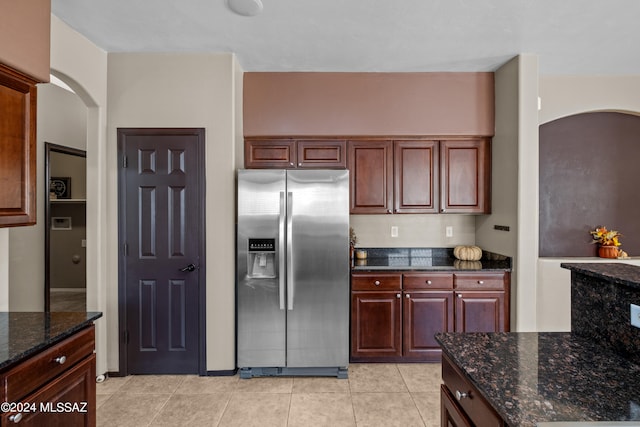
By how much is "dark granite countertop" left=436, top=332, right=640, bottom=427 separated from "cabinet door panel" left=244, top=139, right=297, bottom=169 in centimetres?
244

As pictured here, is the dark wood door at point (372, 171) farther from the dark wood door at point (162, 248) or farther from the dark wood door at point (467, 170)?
the dark wood door at point (162, 248)

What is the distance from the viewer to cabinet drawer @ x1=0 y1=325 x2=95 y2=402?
136 cm

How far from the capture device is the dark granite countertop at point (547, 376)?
3.06 ft

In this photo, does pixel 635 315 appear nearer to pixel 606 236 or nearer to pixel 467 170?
pixel 467 170

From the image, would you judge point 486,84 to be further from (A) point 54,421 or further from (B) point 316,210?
(A) point 54,421

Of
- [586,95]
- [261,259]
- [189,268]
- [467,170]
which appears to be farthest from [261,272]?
[586,95]

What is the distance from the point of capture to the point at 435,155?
3.56 meters

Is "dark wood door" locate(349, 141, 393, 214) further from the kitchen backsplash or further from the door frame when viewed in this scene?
the door frame

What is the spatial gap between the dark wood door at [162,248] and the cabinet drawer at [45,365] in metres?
1.21

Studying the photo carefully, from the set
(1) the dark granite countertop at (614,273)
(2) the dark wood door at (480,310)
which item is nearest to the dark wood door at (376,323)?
(2) the dark wood door at (480,310)

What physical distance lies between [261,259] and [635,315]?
240 cm

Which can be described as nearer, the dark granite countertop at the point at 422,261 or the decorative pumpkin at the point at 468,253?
the dark granite countertop at the point at 422,261

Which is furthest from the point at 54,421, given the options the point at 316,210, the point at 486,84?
the point at 486,84

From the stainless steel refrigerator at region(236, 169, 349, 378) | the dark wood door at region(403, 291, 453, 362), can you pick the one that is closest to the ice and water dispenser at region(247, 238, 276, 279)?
the stainless steel refrigerator at region(236, 169, 349, 378)
